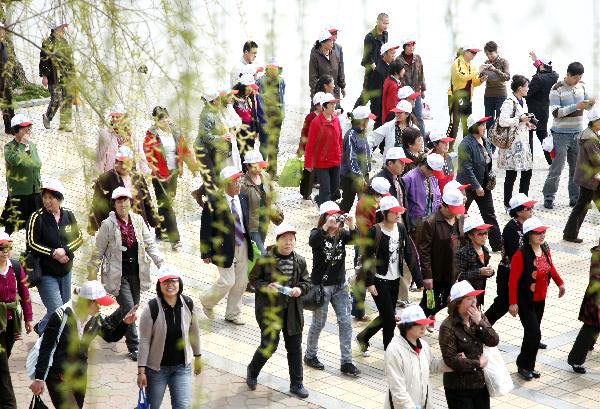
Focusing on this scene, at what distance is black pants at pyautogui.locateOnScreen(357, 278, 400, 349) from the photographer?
11469mm

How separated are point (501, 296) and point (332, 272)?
166 cm

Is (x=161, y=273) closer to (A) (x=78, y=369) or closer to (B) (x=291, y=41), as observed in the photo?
(A) (x=78, y=369)

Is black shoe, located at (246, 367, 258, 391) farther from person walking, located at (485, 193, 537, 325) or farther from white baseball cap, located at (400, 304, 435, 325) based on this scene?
person walking, located at (485, 193, 537, 325)

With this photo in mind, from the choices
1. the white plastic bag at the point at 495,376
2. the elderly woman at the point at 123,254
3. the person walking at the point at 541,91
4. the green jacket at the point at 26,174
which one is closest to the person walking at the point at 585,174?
the person walking at the point at 541,91

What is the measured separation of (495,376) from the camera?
9.60 meters

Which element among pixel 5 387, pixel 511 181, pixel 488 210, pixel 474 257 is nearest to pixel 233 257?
pixel 474 257

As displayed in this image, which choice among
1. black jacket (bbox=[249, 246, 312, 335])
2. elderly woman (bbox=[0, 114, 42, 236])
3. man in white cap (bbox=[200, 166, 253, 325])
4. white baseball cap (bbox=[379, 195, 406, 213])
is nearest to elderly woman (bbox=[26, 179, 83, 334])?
elderly woman (bbox=[0, 114, 42, 236])

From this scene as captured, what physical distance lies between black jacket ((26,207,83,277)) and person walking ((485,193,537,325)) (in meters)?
3.98

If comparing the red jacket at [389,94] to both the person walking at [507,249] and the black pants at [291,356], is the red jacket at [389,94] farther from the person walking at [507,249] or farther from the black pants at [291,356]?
the black pants at [291,356]

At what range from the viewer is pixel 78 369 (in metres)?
9.07

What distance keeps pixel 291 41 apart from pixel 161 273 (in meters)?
4.83

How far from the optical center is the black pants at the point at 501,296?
11586mm

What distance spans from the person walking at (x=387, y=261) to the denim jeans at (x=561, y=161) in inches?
204

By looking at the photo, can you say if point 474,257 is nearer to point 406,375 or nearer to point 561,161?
point 406,375
